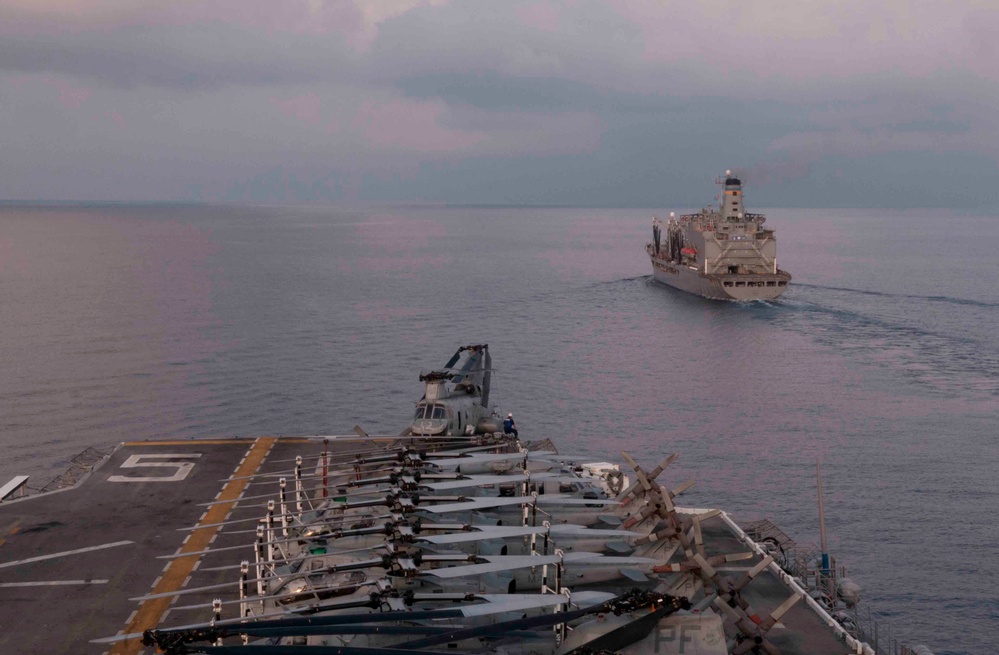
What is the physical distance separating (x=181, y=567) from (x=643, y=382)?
44510 millimetres

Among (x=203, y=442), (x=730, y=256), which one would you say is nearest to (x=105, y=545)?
(x=203, y=442)

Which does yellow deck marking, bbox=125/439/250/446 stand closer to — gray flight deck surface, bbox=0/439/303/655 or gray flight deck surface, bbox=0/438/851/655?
gray flight deck surface, bbox=0/438/851/655

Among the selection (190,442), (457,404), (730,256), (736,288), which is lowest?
(190,442)

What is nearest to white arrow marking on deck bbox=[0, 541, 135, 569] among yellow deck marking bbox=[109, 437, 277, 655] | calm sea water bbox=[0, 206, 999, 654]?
yellow deck marking bbox=[109, 437, 277, 655]

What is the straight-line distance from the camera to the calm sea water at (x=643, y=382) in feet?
144

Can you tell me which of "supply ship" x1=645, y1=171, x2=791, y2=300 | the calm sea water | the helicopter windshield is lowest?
the calm sea water

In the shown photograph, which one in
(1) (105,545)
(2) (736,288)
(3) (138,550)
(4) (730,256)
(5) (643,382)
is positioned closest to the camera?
(3) (138,550)

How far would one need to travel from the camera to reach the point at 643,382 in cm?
6988

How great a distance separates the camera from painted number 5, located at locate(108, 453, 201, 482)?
134ft

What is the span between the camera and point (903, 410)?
60688mm

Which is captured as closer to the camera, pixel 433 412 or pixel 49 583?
pixel 49 583

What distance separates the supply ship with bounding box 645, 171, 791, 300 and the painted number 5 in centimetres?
7244

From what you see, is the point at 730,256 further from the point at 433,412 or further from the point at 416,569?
the point at 416,569

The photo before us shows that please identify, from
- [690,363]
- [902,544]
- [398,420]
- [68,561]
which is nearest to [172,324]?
[398,420]
